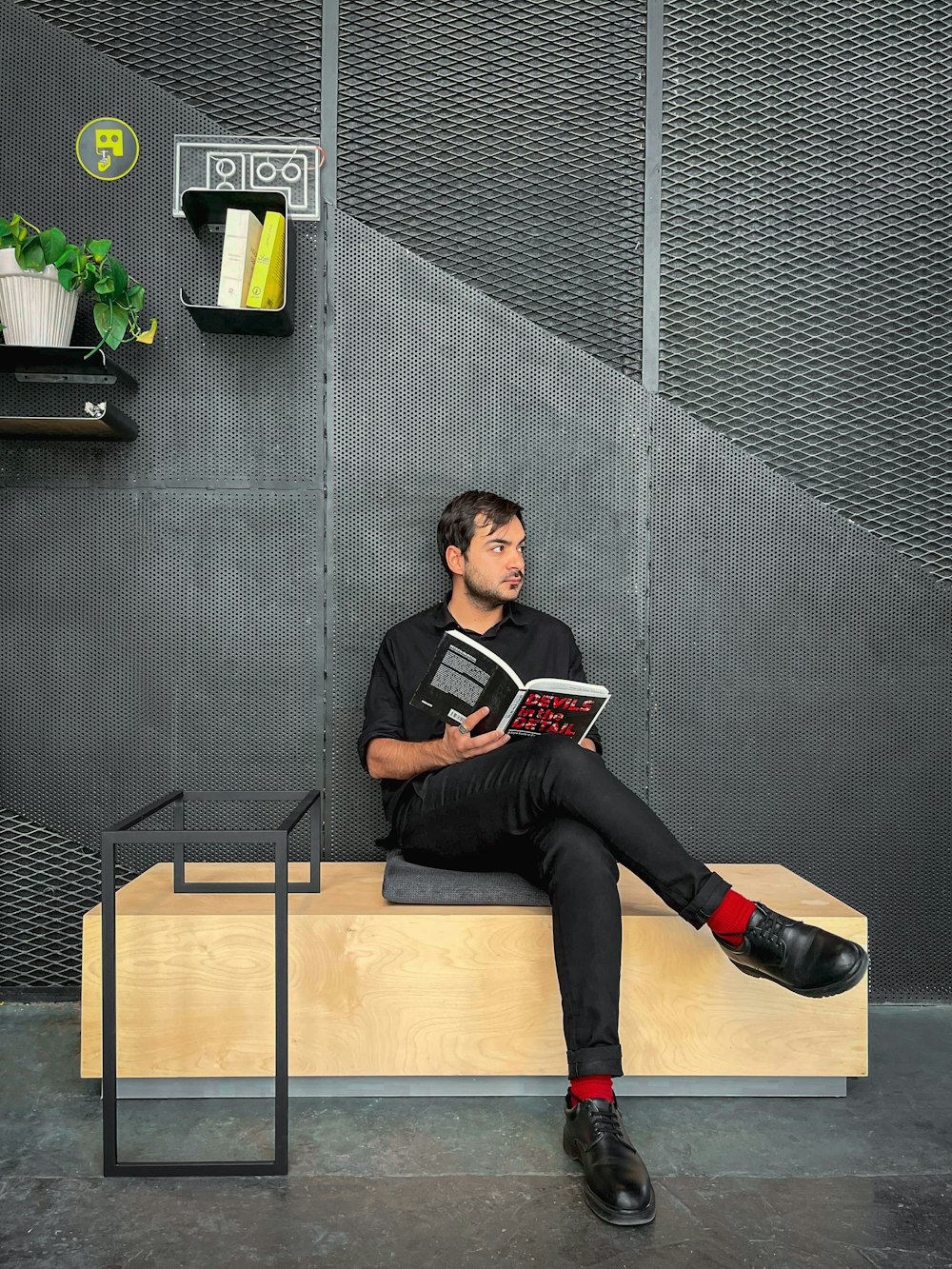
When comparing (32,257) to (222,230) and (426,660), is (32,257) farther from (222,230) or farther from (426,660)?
(426,660)

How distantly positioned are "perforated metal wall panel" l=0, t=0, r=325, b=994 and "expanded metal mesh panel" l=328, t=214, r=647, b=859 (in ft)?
0.29

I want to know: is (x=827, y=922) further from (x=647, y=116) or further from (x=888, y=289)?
(x=647, y=116)

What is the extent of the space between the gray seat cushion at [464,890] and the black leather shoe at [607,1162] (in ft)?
1.39

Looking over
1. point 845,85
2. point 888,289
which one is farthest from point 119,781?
point 845,85

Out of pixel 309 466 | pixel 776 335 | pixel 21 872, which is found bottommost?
pixel 21 872

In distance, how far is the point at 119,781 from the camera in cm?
277

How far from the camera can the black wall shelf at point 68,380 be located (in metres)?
2.52

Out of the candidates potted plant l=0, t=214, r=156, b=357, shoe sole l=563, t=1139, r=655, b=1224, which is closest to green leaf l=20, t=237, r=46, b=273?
potted plant l=0, t=214, r=156, b=357

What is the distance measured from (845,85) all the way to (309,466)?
1.81 metres

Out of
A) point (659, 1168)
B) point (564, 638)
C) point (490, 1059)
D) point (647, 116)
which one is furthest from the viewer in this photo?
point (647, 116)

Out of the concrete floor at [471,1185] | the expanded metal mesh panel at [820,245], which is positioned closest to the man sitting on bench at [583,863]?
the concrete floor at [471,1185]

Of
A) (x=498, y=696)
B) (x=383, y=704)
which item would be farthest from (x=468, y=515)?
(x=498, y=696)

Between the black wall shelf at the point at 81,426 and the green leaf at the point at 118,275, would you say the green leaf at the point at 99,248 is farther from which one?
the black wall shelf at the point at 81,426

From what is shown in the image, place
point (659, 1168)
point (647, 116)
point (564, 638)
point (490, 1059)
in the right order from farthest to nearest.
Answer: point (647, 116) < point (564, 638) < point (490, 1059) < point (659, 1168)
